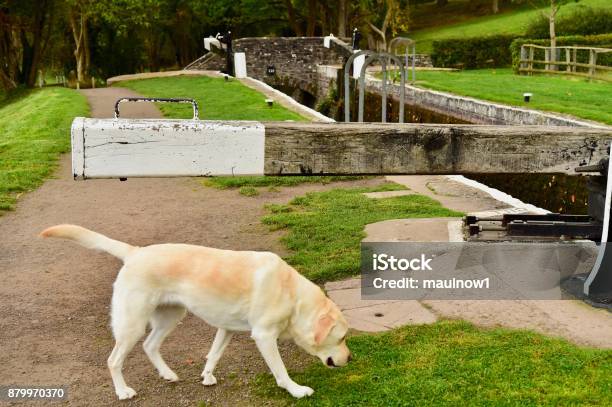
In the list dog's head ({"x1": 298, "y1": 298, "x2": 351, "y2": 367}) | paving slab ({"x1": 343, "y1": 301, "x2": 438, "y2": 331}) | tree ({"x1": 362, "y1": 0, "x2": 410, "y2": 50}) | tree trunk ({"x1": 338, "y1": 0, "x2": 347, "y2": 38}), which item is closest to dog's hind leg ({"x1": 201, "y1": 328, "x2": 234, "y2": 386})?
dog's head ({"x1": 298, "y1": 298, "x2": 351, "y2": 367})

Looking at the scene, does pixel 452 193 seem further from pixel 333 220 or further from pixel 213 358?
pixel 213 358

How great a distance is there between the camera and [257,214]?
8.66 m

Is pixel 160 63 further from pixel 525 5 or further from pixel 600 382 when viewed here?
pixel 600 382

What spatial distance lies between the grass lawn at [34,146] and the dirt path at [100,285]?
13.1 inches

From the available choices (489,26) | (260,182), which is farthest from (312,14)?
(260,182)

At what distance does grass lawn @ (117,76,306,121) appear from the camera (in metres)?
18.1

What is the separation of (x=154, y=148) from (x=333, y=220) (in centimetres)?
337

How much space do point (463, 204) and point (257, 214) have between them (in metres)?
2.26

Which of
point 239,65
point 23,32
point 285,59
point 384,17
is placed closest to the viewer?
point 239,65

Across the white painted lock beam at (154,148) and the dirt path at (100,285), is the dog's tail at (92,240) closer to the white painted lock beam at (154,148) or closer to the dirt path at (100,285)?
the white painted lock beam at (154,148)

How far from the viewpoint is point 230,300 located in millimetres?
4141

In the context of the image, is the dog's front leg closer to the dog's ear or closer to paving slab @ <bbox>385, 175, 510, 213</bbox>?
the dog's ear

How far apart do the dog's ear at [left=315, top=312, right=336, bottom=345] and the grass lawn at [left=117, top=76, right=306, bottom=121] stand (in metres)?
12.1

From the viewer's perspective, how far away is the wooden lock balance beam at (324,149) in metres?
4.76
